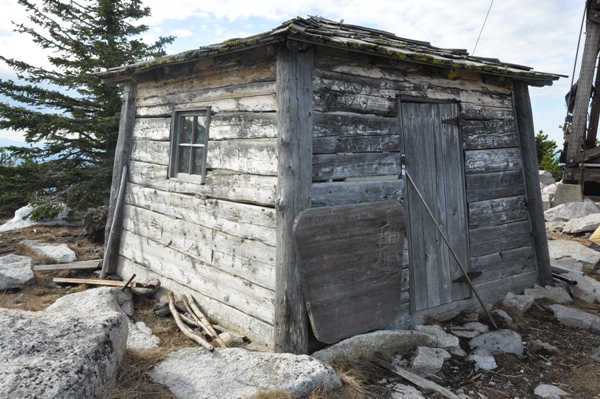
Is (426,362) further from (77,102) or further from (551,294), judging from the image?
(77,102)

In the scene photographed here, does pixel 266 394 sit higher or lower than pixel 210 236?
lower

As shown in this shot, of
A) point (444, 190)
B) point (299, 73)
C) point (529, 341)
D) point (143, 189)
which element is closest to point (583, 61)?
point (444, 190)

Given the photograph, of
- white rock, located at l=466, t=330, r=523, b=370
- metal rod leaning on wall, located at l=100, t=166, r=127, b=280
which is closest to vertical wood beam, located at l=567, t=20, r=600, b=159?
white rock, located at l=466, t=330, r=523, b=370

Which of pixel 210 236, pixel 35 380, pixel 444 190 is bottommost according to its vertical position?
pixel 35 380

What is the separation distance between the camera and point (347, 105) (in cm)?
506

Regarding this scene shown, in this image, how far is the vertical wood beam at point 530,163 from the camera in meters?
6.98

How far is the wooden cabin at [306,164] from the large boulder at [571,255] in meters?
1.69

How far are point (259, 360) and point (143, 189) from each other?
394 cm

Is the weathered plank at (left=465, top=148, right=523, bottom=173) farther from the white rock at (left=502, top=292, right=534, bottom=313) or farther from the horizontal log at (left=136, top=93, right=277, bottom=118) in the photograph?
the horizontal log at (left=136, top=93, right=277, bottom=118)

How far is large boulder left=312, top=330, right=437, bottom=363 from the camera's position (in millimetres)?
4695

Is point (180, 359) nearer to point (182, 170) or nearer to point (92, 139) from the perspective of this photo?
point (182, 170)

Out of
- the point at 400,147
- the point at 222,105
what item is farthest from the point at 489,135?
the point at 222,105

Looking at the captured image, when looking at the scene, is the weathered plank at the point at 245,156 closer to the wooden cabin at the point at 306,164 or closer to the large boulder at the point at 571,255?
the wooden cabin at the point at 306,164

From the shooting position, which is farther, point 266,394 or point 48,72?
point 48,72
